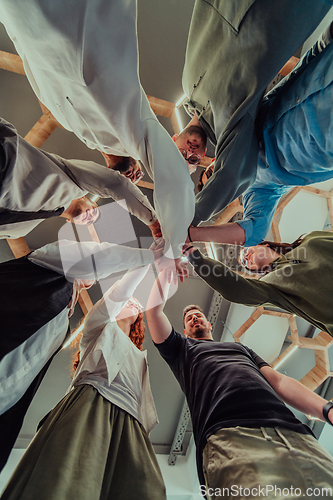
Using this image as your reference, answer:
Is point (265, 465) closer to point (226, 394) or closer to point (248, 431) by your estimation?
point (248, 431)

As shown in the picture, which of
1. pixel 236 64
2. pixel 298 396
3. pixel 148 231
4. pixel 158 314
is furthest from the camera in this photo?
pixel 148 231

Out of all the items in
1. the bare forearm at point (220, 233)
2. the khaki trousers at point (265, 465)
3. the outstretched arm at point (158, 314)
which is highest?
the bare forearm at point (220, 233)

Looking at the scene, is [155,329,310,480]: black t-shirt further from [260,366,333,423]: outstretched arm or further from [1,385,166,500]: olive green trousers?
[1,385,166,500]: olive green trousers

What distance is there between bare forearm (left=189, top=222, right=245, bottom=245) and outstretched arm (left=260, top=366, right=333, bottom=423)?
3.16 ft

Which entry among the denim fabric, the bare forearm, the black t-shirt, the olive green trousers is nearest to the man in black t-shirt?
the black t-shirt

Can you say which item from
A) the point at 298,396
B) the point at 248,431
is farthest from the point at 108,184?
the point at 298,396

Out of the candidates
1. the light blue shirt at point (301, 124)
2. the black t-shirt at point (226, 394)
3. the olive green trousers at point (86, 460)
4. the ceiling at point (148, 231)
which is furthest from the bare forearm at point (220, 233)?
the ceiling at point (148, 231)

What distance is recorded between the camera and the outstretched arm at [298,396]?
4.34 feet

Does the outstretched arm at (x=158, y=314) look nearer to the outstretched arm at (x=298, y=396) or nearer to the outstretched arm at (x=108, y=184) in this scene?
the outstretched arm at (x=108, y=184)

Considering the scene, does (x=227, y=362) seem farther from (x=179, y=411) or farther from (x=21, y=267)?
(x=179, y=411)

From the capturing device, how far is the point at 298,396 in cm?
140

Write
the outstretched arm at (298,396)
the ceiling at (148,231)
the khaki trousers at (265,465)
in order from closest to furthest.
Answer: the khaki trousers at (265,465), the outstretched arm at (298,396), the ceiling at (148,231)

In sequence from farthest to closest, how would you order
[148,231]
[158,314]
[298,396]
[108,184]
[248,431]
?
[148,231] → [158,314] → [108,184] → [298,396] → [248,431]

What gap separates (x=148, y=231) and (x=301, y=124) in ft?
7.26
